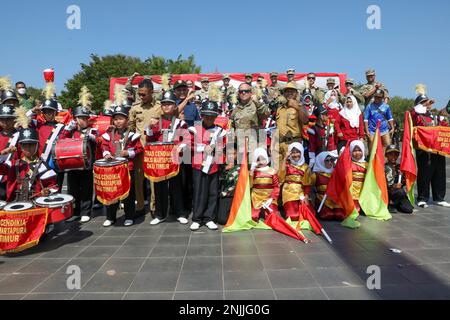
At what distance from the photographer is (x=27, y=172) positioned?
16.3 ft

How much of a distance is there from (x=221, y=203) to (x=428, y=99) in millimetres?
4650

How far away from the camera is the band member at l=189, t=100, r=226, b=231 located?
5.40 metres

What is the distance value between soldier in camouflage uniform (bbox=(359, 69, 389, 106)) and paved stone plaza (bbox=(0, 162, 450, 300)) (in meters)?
3.02

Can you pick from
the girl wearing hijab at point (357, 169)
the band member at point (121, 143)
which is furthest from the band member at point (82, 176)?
the girl wearing hijab at point (357, 169)

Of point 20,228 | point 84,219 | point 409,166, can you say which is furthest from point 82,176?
point 409,166

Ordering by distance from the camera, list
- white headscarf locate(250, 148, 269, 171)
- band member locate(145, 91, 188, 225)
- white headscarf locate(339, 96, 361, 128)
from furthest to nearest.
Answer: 1. white headscarf locate(339, 96, 361, 128)
2. white headscarf locate(250, 148, 269, 171)
3. band member locate(145, 91, 188, 225)

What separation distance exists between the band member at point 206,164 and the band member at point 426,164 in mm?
4130

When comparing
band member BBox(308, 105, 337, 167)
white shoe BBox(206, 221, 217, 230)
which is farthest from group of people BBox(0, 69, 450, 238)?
band member BBox(308, 105, 337, 167)

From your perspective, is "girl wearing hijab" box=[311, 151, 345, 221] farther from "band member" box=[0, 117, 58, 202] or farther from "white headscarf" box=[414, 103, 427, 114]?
"band member" box=[0, 117, 58, 202]

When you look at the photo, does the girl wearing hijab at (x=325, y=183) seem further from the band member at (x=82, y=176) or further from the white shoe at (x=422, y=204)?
the band member at (x=82, y=176)

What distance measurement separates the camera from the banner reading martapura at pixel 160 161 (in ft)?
17.3
